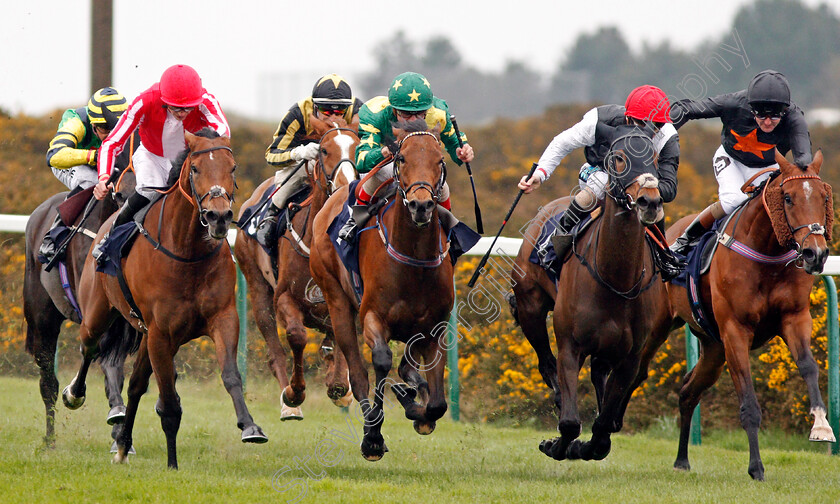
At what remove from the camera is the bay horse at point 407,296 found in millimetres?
6129

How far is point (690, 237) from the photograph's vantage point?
765 cm

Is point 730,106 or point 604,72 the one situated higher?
point 604,72

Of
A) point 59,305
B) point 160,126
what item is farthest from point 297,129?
point 59,305

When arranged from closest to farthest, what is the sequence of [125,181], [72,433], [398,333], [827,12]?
[398,333], [125,181], [72,433], [827,12]

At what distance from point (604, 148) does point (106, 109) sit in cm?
386

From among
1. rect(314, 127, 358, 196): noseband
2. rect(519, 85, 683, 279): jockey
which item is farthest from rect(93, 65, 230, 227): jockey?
rect(519, 85, 683, 279): jockey

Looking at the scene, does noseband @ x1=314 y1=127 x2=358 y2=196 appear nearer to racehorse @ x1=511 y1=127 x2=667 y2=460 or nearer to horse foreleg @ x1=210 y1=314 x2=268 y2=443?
horse foreleg @ x1=210 y1=314 x2=268 y2=443

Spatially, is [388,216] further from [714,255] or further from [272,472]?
[714,255]

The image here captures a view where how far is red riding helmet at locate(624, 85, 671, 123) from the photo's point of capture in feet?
21.5

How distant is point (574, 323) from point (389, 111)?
1.72 m

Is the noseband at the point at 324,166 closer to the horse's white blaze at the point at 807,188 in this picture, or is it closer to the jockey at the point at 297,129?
the jockey at the point at 297,129

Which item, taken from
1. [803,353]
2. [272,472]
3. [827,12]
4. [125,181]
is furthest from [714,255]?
[827,12]

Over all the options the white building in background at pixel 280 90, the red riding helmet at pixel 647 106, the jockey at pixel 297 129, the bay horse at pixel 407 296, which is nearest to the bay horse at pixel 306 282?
the jockey at pixel 297 129

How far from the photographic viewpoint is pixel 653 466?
751cm
